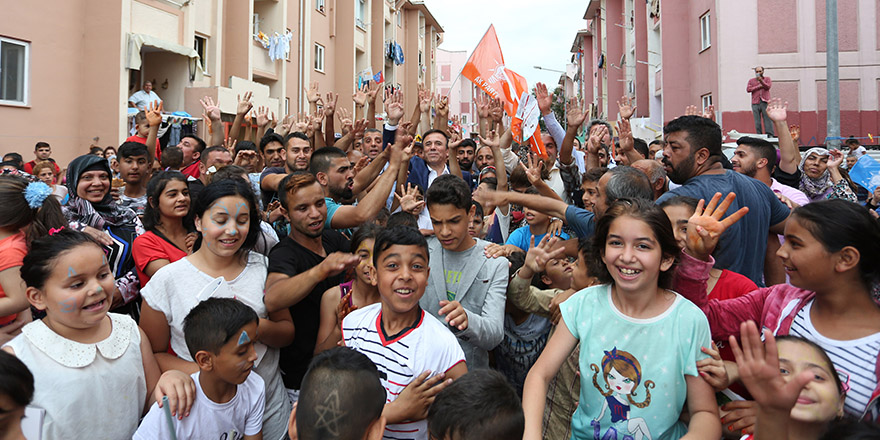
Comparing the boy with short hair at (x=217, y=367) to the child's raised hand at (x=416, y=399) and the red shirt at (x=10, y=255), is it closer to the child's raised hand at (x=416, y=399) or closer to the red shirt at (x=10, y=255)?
the child's raised hand at (x=416, y=399)

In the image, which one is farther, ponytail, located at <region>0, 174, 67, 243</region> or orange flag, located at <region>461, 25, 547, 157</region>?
orange flag, located at <region>461, 25, 547, 157</region>

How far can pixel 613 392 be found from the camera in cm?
221

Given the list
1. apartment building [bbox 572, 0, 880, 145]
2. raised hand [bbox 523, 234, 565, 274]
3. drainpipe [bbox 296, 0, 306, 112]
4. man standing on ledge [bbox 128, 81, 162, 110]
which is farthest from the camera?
drainpipe [bbox 296, 0, 306, 112]

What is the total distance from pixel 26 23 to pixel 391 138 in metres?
8.97

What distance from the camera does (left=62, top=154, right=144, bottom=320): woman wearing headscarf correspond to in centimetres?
321

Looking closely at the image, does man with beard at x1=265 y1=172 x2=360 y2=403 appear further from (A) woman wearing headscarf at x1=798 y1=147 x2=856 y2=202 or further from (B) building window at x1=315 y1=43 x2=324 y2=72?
(B) building window at x1=315 y1=43 x2=324 y2=72

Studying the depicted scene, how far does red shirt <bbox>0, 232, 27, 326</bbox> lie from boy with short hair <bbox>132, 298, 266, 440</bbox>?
1045 millimetres

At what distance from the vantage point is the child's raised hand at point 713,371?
6.88ft

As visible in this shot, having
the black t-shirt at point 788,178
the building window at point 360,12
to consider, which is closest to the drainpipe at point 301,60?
the building window at point 360,12

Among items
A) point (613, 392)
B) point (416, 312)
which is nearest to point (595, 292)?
point (613, 392)

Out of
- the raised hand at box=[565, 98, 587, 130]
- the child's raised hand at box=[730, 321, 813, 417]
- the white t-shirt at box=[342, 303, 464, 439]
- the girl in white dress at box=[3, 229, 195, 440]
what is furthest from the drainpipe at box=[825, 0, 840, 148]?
the girl in white dress at box=[3, 229, 195, 440]

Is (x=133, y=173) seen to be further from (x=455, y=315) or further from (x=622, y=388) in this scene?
(x=622, y=388)

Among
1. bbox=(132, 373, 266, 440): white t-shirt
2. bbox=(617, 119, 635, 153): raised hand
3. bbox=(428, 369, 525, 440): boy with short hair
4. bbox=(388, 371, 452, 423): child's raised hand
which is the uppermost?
bbox=(617, 119, 635, 153): raised hand

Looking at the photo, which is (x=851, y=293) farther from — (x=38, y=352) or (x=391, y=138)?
(x=391, y=138)
